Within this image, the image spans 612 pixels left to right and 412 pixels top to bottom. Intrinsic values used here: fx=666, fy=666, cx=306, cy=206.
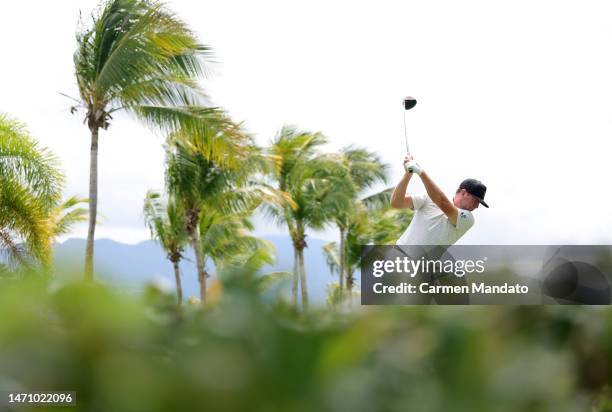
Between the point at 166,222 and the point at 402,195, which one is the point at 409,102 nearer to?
the point at 402,195

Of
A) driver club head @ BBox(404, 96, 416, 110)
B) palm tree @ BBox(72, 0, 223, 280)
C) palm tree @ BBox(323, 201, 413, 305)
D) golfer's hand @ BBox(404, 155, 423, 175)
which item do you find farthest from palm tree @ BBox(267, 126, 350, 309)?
golfer's hand @ BBox(404, 155, 423, 175)

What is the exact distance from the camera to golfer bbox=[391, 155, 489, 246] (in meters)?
4.29

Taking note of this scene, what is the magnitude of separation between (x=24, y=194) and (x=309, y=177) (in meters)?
9.13

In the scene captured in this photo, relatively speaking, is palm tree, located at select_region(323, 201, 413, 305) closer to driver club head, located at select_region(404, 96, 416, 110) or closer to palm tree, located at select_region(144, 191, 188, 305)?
palm tree, located at select_region(144, 191, 188, 305)

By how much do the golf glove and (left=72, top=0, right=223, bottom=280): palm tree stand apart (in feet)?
27.6

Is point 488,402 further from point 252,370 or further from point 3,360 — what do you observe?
point 3,360

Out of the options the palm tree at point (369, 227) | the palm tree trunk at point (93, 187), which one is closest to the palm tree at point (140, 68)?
the palm tree trunk at point (93, 187)

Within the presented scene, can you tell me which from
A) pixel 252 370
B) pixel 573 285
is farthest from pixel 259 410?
pixel 573 285

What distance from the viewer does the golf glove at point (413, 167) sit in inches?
172

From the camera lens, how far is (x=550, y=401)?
50 cm


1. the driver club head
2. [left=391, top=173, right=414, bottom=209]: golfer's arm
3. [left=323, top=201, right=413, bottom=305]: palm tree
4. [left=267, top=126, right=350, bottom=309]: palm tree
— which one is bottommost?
[left=323, top=201, right=413, bottom=305]: palm tree

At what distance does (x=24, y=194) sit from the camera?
1295 centimetres

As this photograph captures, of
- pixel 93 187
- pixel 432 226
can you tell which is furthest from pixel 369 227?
pixel 432 226

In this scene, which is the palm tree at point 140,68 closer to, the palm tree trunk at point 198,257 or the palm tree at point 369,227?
the palm tree trunk at point 198,257
